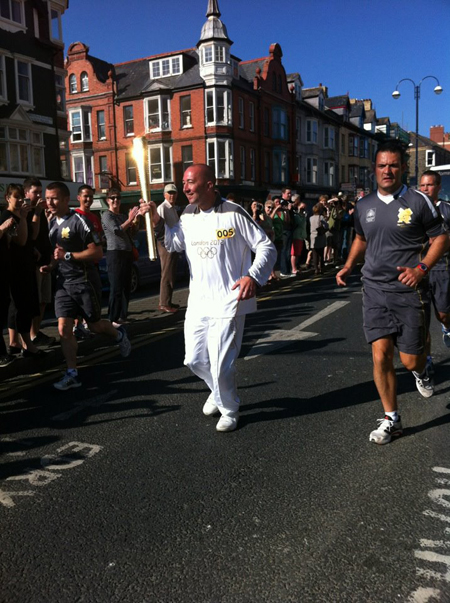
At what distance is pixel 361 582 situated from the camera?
257 cm

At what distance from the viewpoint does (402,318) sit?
163 inches

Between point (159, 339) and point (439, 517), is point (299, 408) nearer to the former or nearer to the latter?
point (439, 517)

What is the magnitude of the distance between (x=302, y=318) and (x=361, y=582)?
6840 millimetres

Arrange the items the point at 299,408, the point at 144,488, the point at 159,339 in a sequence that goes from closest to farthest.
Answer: the point at 144,488 < the point at 299,408 < the point at 159,339

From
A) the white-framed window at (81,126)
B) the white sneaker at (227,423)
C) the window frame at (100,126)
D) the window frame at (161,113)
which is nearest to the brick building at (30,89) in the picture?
the window frame at (161,113)

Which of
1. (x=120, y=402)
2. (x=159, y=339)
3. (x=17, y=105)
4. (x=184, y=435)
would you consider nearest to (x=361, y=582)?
(x=184, y=435)

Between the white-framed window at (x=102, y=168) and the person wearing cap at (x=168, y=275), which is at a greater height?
the white-framed window at (x=102, y=168)

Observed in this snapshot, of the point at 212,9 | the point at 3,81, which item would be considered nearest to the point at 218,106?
the point at 212,9

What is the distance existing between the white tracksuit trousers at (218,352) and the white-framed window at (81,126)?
134 ft

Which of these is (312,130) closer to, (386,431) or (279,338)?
(279,338)

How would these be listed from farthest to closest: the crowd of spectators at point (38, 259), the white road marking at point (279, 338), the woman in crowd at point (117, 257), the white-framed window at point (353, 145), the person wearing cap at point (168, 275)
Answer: the white-framed window at point (353, 145), the person wearing cap at point (168, 275), the woman in crowd at point (117, 257), the white road marking at point (279, 338), the crowd of spectators at point (38, 259)

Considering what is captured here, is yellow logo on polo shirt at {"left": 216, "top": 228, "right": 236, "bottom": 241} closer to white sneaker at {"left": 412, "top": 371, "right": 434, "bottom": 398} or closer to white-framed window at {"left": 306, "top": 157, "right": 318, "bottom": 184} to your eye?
white sneaker at {"left": 412, "top": 371, "right": 434, "bottom": 398}

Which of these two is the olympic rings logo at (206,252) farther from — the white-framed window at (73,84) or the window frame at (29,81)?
the white-framed window at (73,84)

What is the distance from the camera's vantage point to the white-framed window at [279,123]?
4432 cm
